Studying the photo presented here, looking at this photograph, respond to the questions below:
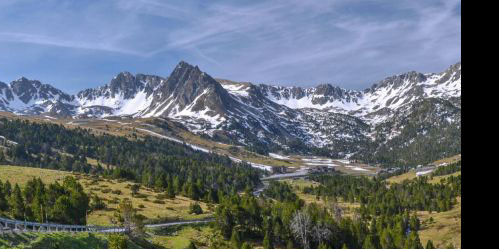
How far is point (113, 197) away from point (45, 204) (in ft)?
112

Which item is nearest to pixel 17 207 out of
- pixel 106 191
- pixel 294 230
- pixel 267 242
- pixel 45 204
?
pixel 45 204

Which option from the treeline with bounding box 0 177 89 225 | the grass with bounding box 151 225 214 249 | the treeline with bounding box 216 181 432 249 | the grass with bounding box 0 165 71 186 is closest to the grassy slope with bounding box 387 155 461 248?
the treeline with bounding box 216 181 432 249

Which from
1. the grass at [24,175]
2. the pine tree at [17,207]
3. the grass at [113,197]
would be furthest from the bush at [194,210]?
the pine tree at [17,207]

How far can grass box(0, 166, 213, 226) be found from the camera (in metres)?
96.7

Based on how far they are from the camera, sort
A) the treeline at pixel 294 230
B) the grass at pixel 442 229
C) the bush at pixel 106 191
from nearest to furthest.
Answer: the treeline at pixel 294 230 < the bush at pixel 106 191 < the grass at pixel 442 229

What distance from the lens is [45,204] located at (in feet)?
245

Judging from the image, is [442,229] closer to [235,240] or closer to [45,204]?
[235,240]

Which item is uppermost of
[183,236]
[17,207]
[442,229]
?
[17,207]

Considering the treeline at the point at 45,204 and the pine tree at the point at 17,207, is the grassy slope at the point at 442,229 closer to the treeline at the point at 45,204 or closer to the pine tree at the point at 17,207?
the treeline at the point at 45,204

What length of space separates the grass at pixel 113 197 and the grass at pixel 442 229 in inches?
2639

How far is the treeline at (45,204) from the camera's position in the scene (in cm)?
7050

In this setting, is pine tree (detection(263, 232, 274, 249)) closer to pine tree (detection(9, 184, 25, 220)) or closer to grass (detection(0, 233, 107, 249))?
grass (detection(0, 233, 107, 249))
